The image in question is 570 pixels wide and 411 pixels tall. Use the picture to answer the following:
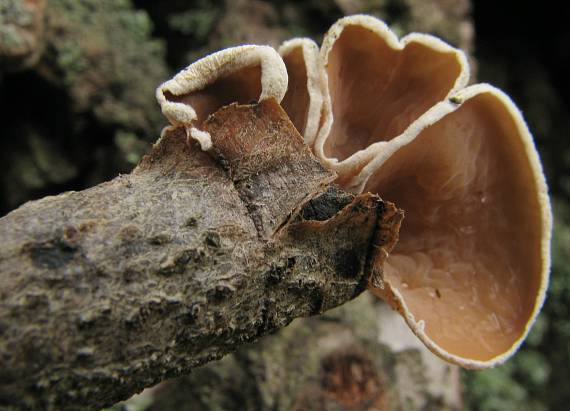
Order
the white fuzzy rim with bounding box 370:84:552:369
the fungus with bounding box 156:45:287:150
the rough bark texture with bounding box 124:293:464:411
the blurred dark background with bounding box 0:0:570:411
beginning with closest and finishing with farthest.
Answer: the fungus with bounding box 156:45:287:150
the white fuzzy rim with bounding box 370:84:552:369
the rough bark texture with bounding box 124:293:464:411
the blurred dark background with bounding box 0:0:570:411

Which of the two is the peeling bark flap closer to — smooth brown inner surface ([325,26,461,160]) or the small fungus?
the small fungus

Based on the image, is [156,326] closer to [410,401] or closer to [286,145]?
[286,145]

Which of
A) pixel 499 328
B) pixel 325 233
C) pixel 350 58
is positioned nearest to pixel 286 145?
pixel 325 233

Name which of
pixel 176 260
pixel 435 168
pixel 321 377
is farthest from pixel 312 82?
pixel 321 377

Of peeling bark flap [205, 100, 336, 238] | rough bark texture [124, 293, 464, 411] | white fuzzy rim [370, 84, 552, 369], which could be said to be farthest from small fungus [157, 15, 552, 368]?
rough bark texture [124, 293, 464, 411]

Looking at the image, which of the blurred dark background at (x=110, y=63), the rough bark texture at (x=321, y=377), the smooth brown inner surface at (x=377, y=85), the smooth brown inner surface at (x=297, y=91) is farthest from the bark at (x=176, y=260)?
the blurred dark background at (x=110, y=63)

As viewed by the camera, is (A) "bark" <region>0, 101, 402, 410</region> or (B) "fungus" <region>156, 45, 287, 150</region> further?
(B) "fungus" <region>156, 45, 287, 150</region>

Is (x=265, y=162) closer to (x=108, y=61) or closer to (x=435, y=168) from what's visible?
(x=435, y=168)
